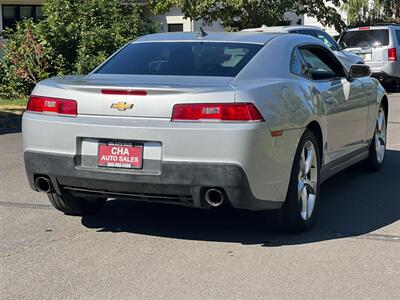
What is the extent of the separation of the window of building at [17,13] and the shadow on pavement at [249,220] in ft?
74.2

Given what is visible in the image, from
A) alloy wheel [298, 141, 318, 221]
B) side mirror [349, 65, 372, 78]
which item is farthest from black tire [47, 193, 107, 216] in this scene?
side mirror [349, 65, 372, 78]

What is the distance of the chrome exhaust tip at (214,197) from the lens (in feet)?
16.9

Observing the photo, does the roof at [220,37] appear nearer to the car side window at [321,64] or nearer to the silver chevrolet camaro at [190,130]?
the silver chevrolet camaro at [190,130]

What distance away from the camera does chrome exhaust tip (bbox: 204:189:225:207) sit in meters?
5.16

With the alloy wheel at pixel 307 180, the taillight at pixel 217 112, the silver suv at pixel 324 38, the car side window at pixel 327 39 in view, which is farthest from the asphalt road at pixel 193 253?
the car side window at pixel 327 39

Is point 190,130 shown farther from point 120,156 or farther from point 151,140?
point 120,156

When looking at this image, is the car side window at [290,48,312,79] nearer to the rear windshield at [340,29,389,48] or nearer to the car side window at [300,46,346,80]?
the car side window at [300,46,346,80]

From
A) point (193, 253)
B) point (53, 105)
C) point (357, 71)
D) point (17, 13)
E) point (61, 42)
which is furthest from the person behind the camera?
point (17, 13)

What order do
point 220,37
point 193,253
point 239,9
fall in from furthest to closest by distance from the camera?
point 239,9, point 220,37, point 193,253

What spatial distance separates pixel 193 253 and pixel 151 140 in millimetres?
880

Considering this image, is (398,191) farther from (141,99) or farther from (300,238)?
(141,99)

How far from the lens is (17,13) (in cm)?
2867

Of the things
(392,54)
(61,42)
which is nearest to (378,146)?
(61,42)

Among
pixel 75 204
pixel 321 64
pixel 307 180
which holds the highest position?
pixel 321 64
